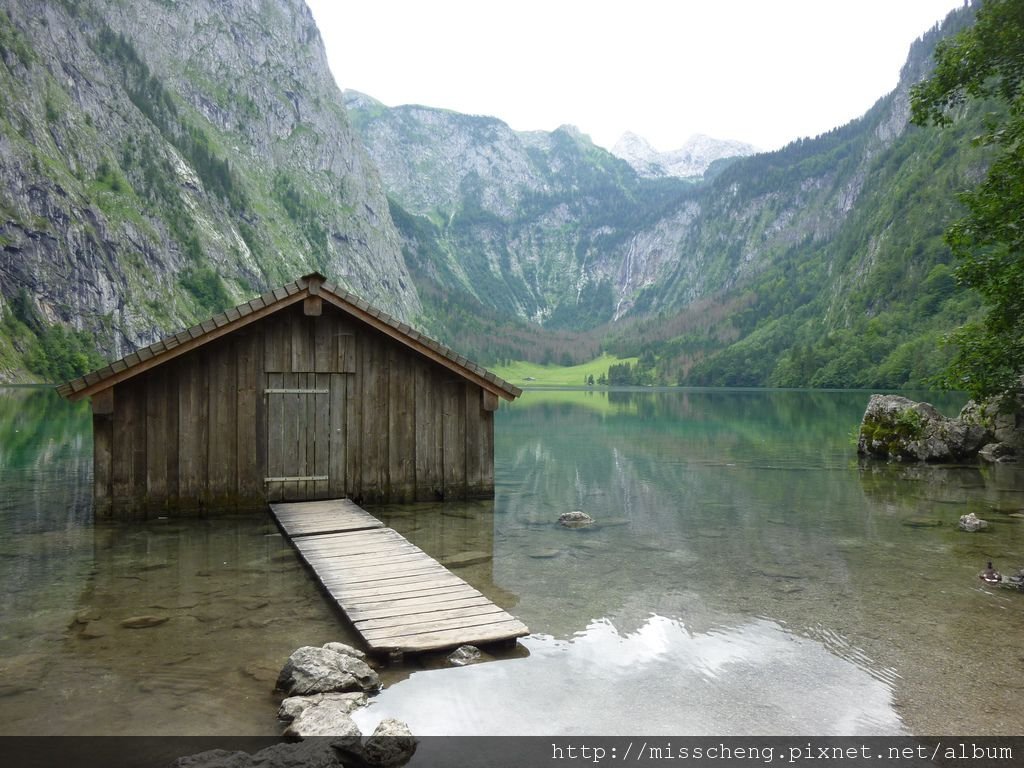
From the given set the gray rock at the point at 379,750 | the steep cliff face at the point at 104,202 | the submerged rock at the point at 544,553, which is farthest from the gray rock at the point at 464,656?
the steep cliff face at the point at 104,202

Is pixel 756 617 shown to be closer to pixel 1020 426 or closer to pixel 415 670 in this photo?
pixel 415 670

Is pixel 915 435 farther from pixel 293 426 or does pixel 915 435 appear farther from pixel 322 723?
pixel 322 723

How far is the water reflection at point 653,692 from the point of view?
702 centimetres

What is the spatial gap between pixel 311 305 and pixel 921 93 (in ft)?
51.4

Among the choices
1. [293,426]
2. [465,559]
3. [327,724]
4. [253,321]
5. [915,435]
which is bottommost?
[465,559]

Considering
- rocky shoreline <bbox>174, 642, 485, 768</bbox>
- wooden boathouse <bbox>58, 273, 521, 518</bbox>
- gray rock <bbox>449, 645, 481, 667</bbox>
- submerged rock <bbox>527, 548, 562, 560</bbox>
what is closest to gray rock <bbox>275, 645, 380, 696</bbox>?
rocky shoreline <bbox>174, 642, 485, 768</bbox>

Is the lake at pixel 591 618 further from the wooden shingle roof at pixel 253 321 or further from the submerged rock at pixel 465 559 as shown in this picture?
the wooden shingle roof at pixel 253 321

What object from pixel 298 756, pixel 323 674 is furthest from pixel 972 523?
pixel 298 756

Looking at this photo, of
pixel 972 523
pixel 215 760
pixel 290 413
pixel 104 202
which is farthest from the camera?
pixel 104 202

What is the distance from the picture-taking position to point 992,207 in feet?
55.0

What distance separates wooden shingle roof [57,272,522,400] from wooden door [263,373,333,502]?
1593mm

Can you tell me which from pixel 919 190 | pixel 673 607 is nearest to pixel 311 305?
pixel 673 607

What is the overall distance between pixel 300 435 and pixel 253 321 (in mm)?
2749

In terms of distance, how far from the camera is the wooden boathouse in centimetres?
1558
